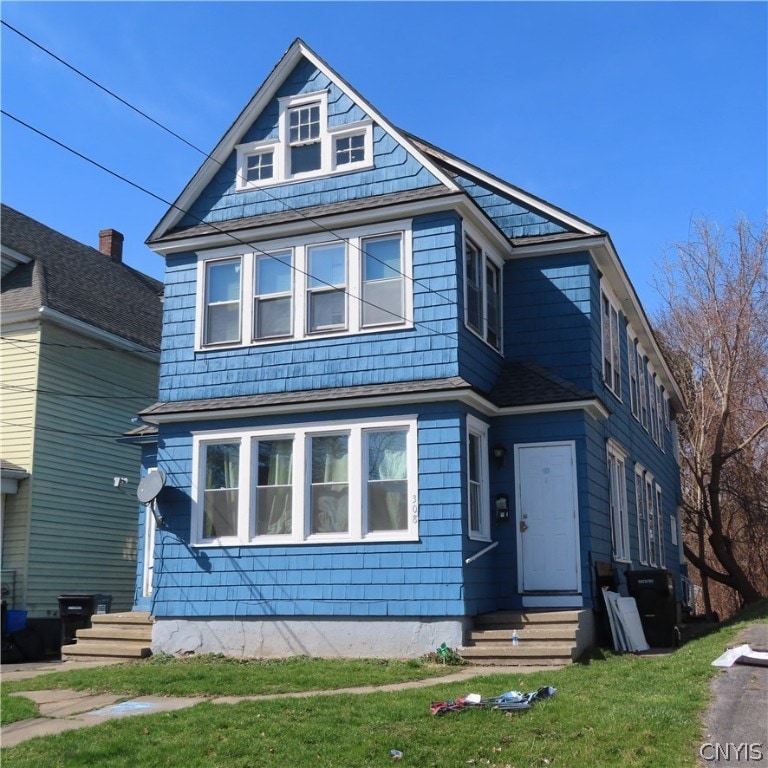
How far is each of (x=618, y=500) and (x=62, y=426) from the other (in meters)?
11.2

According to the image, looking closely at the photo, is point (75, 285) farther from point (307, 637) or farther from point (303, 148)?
point (307, 637)

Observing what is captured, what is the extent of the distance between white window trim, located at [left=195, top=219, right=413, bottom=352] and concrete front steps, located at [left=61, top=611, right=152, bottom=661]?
441cm

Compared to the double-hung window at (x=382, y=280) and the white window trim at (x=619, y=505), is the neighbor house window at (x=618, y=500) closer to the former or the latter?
the white window trim at (x=619, y=505)

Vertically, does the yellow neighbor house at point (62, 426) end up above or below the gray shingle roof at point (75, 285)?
below

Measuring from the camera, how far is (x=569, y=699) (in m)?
8.54

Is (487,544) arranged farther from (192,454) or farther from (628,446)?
(628,446)

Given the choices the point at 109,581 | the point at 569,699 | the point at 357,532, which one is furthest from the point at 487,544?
the point at 109,581

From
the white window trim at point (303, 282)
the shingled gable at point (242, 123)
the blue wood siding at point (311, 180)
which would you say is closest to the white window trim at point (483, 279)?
the white window trim at point (303, 282)

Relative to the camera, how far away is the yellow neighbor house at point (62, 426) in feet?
59.9

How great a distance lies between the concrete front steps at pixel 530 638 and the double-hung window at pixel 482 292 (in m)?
4.31

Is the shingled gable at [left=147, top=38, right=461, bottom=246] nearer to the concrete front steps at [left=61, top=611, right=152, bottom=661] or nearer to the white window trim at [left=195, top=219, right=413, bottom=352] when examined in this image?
the white window trim at [left=195, top=219, right=413, bottom=352]

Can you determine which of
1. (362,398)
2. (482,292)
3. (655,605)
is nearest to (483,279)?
(482,292)

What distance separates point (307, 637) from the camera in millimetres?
13188

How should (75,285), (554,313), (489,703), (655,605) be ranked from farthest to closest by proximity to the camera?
(75,285) < (554,313) < (655,605) < (489,703)
